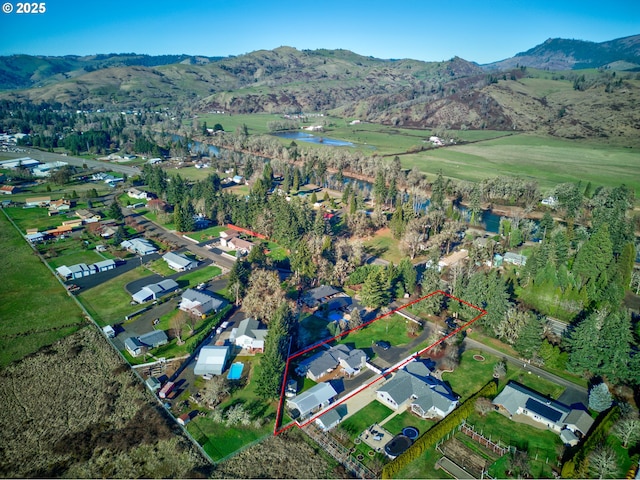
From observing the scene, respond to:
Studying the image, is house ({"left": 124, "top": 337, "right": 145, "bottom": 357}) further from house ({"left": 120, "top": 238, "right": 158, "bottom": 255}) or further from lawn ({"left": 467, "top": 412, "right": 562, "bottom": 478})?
lawn ({"left": 467, "top": 412, "right": 562, "bottom": 478})

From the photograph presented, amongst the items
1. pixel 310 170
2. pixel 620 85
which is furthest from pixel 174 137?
pixel 620 85

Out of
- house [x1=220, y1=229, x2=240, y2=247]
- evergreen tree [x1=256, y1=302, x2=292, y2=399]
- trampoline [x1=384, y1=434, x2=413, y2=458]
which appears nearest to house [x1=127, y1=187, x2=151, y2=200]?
house [x1=220, y1=229, x2=240, y2=247]

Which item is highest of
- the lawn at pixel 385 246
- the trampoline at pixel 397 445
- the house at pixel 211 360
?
the lawn at pixel 385 246

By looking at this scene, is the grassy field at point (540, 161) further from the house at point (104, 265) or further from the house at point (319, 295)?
the house at point (104, 265)

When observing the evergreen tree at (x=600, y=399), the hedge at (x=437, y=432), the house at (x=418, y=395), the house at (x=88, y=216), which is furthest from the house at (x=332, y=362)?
the house at (x=88, y=216)

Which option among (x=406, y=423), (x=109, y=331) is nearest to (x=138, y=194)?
(x=109, y=331)
